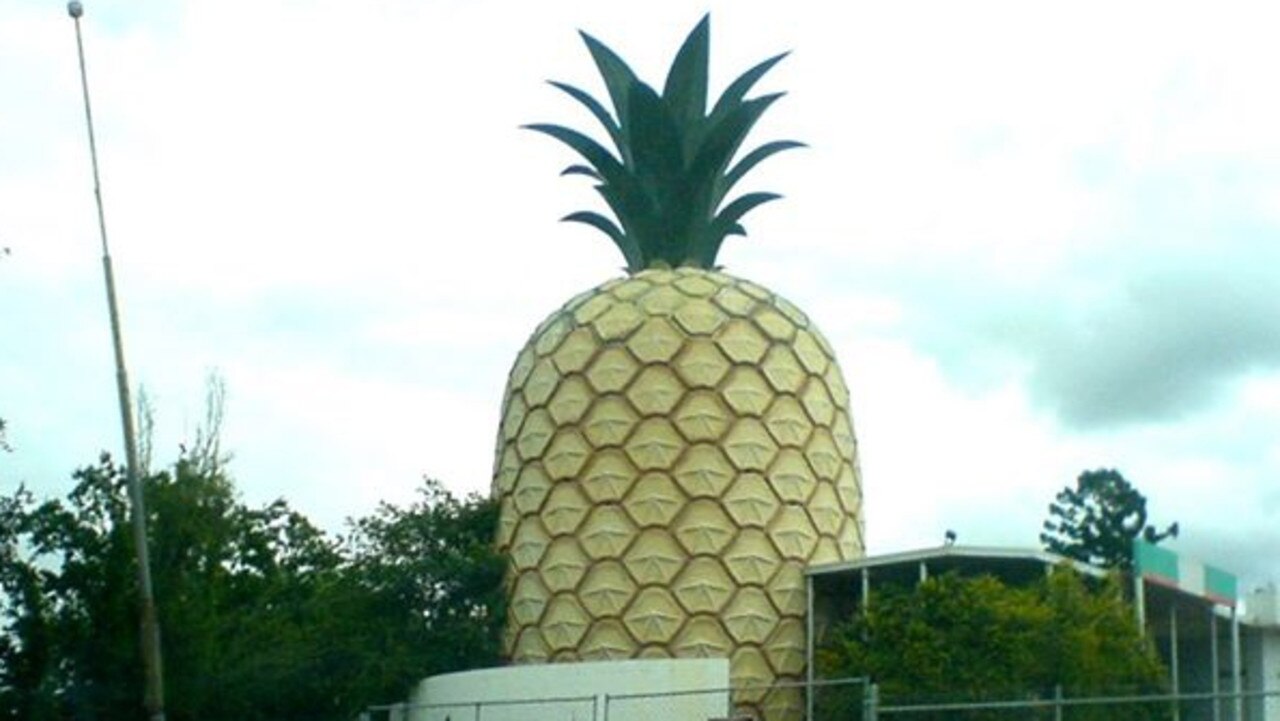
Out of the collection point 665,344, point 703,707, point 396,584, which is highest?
point 665,344

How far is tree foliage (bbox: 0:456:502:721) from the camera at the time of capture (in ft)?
120

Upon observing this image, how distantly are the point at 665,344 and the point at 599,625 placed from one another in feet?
17.6

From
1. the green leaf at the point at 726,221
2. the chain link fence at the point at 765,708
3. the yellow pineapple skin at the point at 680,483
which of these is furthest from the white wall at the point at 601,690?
the green leaf at the point at 726,221

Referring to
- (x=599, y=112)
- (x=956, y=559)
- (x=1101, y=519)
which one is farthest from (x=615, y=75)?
(x=1101, y=519)

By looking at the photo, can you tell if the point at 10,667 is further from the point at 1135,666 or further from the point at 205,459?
the point at 1135,666

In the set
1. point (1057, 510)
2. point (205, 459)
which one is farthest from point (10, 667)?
point (1057, 510)

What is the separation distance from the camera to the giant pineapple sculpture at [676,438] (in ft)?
129

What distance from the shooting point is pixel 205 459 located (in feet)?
138

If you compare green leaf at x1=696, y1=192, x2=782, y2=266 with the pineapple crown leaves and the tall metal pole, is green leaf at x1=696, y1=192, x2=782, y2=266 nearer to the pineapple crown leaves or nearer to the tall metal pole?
the pineapple crown leaves

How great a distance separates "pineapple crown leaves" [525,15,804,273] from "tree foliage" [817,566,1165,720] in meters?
9.20

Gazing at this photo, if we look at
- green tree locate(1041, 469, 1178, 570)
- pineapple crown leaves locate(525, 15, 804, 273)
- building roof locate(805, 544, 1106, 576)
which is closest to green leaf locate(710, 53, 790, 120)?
pineapple crown leaves locate(525, 15, 804, 273)

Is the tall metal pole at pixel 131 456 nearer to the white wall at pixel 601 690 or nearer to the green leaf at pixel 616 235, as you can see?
the white wall at pixel 601 690

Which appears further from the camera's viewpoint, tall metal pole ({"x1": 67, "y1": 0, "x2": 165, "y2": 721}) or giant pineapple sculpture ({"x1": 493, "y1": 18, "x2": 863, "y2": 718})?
giant pineapple sculpture ({"x1": 493, "y1": 18, "x2": 863, "y2": 718})

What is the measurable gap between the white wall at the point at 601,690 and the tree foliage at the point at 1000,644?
2.50m
